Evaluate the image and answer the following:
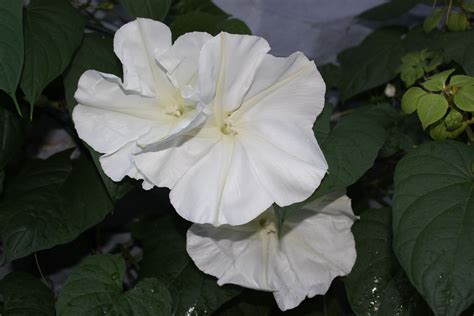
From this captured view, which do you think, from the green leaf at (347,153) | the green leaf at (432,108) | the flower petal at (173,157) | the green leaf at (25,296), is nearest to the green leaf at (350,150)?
the green leaf at (347,153)

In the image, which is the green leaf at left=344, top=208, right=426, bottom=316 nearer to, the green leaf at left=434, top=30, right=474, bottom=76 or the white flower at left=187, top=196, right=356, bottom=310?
the white flower at left=187, top=196, right=356, bottom=310

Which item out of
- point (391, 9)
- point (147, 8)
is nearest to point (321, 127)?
point (147, 8)

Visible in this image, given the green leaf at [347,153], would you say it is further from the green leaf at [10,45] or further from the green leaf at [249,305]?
the green leaf at [10,45]

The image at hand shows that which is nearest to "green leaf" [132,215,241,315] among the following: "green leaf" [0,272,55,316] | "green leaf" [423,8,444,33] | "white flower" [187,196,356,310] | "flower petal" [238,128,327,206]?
"white flower" [187,196,356,310]

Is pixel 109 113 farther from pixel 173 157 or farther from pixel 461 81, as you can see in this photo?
pixel 461 81

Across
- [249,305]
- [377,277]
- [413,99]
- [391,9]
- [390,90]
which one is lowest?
[249,305]

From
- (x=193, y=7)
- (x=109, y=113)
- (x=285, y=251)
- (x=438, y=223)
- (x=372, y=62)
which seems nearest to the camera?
(x=438, y=223)

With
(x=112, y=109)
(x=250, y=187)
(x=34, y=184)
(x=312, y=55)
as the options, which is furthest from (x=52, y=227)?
(x=312, y=55)
